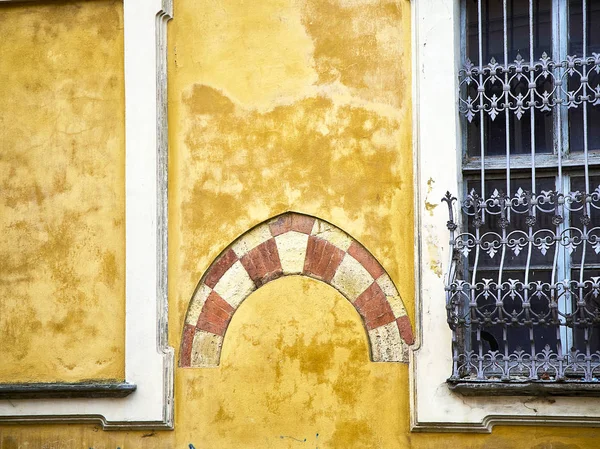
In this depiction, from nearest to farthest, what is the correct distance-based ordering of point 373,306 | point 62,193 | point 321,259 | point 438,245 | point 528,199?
point 528,199, point 438,245, point 373,306, point 321,259, point 62,193

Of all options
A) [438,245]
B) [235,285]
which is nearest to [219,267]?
[235,285]

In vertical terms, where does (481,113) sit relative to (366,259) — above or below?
above

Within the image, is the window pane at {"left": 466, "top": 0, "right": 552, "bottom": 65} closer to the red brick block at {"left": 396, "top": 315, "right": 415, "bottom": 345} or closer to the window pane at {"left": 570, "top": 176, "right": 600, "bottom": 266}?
the window pane at {"left": 570, "top": 176, "right": 600, "bottom": 266}

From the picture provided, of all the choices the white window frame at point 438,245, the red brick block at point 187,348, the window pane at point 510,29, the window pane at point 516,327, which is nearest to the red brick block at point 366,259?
the white window frame at point 438,245

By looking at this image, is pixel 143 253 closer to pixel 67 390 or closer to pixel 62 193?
pixel 62 193

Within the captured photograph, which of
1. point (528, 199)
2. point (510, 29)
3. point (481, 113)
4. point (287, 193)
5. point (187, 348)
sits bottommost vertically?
point (187, 348)

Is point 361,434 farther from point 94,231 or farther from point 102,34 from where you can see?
point 102,34

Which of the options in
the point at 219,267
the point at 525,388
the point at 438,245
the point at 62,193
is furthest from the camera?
the point at 62,193

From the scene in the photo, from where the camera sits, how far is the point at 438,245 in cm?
596

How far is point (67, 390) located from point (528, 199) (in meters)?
2.97

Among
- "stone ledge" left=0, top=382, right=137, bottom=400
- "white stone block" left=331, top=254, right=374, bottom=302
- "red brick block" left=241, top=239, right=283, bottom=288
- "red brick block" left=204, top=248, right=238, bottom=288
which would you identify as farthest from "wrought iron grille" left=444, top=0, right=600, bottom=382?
"stone ledge" left=0, top=382, right=137, bottom=400

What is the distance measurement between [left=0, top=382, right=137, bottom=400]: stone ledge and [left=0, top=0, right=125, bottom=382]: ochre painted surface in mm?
90

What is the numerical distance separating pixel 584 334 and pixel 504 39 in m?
1.77

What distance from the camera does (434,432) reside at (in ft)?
19.3
